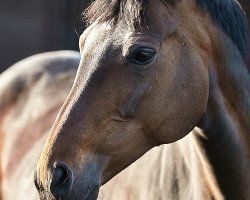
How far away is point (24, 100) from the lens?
3648 millimetres

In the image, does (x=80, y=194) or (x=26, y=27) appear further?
(x=26, y=27)

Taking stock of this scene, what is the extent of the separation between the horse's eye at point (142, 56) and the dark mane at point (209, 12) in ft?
0.27

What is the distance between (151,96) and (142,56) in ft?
0.36

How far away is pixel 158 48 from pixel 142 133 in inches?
9.2

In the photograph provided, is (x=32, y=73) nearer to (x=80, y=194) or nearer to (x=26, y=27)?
(x=80, y=194)

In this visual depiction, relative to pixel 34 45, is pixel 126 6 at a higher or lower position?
higher

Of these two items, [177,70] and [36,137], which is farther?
[36,137]

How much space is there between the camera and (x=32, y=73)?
145 inches

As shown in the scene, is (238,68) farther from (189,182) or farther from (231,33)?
(189,182)

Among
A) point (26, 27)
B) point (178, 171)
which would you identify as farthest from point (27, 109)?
point (26, 27)

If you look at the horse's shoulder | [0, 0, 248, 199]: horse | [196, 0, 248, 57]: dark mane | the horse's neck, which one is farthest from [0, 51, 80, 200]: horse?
[196, 0, 248, 57]: dark mane

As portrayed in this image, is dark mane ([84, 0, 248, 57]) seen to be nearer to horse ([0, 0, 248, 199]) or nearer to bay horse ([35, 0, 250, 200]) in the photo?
bay horse ([35, 0, 250, 200])

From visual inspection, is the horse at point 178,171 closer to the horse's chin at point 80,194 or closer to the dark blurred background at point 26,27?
the horse's chin at point 80,194

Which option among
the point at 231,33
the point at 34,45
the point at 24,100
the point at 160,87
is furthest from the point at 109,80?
the point at 34,45
